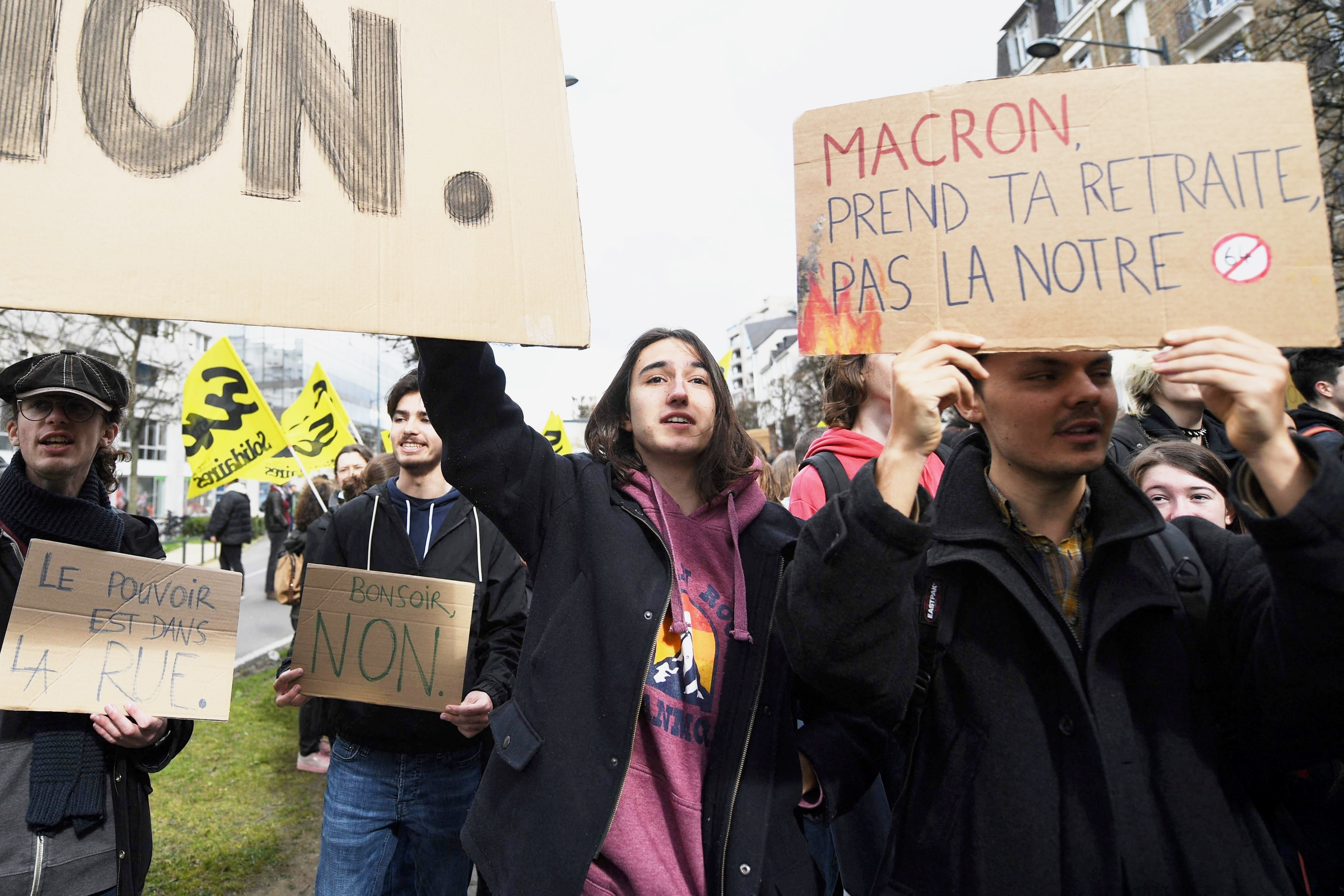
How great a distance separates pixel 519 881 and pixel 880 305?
4.52 ft

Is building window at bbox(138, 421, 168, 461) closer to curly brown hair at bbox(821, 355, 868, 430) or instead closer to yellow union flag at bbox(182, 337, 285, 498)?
yellow union flag at bbox(182, 337, 285, 498)

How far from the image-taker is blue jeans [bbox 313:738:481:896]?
274 cm

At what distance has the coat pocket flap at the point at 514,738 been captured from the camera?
1.75 m

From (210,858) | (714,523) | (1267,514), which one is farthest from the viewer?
(210,858)

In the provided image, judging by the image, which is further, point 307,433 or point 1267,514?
point 307,433

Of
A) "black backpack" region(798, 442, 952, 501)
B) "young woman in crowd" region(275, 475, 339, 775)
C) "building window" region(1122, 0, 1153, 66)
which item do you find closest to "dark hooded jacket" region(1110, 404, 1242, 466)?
"black backpack" region(798, 442, 952, 501)

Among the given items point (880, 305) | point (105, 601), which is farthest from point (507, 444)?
point (105, 601)

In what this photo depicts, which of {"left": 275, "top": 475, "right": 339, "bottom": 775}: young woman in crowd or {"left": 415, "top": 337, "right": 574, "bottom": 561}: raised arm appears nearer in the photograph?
{"left": 415, "top": 337, "right": 574, "bottom": 561}: raised arm

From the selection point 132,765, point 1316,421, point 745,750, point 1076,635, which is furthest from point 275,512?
point 1076,635

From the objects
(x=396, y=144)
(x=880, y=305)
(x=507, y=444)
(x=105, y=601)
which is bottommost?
(x=105, y=601)

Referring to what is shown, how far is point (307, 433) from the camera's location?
8.17 m

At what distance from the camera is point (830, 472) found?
2719 millimetres

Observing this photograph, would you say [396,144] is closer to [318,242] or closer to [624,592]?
[318,242]

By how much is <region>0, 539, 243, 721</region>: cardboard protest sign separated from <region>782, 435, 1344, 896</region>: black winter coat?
1.72 m
